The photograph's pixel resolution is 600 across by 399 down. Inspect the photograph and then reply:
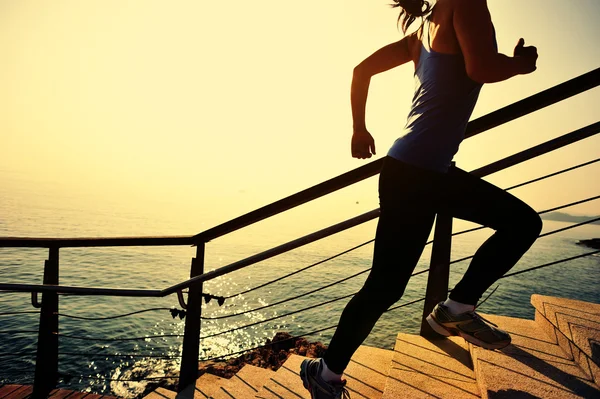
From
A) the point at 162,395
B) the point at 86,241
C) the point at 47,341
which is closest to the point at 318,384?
the point at 162,395

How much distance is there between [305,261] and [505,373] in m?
44.5

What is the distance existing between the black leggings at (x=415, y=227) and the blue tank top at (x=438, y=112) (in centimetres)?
5

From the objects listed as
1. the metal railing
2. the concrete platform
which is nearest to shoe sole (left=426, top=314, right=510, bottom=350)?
the metal railing

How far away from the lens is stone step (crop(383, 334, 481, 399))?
1.58 metres

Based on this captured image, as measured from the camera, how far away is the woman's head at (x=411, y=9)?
1.24 m

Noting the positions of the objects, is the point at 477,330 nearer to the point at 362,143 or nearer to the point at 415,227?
the point at 415,227

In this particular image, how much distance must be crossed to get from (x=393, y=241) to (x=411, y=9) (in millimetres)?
860

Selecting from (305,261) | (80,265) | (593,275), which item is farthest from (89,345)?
(593,275)

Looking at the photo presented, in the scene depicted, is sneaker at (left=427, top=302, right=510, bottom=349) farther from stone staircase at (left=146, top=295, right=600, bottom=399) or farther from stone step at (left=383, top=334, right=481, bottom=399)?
stone step at (left=383, top=334, right=481, bottom=399)

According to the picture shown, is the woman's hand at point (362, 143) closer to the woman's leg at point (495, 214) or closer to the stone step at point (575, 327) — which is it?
the woman's leg at point (495, 214)

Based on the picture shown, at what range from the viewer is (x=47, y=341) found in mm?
2234

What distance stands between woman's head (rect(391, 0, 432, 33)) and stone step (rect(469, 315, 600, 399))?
1488mm

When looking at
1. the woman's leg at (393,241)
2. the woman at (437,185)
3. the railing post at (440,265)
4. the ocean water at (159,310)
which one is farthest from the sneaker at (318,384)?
the ocean water at (159,310)

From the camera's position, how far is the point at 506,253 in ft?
4.24
